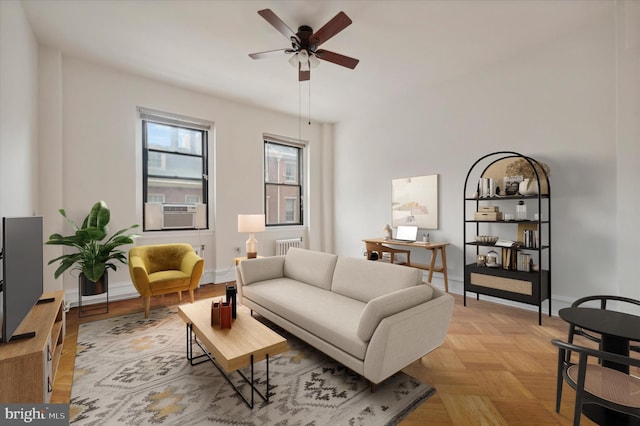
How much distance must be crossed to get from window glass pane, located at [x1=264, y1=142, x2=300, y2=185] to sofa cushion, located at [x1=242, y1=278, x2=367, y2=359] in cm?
293

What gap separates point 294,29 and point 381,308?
301 centimetres

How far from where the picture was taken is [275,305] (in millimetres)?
2781

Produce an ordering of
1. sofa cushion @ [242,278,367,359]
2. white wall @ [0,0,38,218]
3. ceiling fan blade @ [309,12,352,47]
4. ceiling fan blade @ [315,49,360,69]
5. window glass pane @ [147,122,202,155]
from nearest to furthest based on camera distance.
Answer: sofa cushion @ [242,278,367,359], white wall @ [0,0,38,218], ceiling fan blade @ [309,12,352,47], ceiling fan blade @ [315,49,360,69], window glass pane @ [147,122,202,155]

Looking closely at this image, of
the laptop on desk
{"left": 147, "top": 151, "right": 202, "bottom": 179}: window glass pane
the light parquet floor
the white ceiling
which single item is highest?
the white ceiling

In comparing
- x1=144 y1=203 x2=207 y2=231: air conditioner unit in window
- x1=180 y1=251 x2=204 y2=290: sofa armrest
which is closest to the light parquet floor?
x1=180 y1=251 x2=204 y2=290: sofa armrest

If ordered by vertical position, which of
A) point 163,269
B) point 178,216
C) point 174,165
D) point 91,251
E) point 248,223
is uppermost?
point 174,165

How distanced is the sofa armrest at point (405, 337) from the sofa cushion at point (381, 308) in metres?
0.04

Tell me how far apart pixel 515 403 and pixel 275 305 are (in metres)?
1.96

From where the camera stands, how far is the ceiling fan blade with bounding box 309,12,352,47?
2.41 m

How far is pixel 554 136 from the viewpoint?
3.45 metres

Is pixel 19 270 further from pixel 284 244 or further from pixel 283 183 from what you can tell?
pixel 283 183

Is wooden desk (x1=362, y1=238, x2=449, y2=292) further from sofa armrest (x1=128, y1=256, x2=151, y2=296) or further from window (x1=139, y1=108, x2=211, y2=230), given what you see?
sofa armrest (x1=128, y1=256, x2=151, y2=296)

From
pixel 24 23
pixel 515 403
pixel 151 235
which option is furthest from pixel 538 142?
pixel 24 23

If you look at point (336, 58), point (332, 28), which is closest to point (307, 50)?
point (336, 58)
